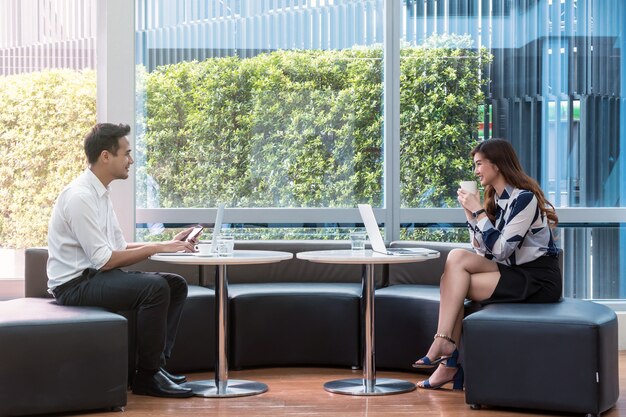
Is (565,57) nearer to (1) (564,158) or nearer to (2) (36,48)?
(1) (564,158)

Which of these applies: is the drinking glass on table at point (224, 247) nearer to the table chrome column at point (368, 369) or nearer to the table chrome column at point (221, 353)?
the table chrome column at point (221, 353)

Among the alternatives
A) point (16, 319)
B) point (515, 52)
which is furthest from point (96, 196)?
point (515, 52)

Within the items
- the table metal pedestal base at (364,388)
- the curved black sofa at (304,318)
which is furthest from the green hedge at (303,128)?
the table metal pedestal base at (364,388)

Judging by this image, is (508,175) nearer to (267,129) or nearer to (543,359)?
(543,359)

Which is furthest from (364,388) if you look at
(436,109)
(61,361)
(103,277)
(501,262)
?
(436,109)

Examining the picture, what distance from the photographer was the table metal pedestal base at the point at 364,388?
A: 15.8 ft

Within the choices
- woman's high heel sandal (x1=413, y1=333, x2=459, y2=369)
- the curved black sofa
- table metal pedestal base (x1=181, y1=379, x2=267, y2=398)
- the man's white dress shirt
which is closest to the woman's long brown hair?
the curved black sofa

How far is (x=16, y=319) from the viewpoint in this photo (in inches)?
169

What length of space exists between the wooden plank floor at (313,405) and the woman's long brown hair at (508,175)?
0.97 m

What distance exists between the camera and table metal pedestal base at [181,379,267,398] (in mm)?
4741

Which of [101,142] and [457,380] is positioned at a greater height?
[101,142]

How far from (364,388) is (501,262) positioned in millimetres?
964

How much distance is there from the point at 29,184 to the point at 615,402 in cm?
390

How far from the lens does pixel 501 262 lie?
4.98 metres
